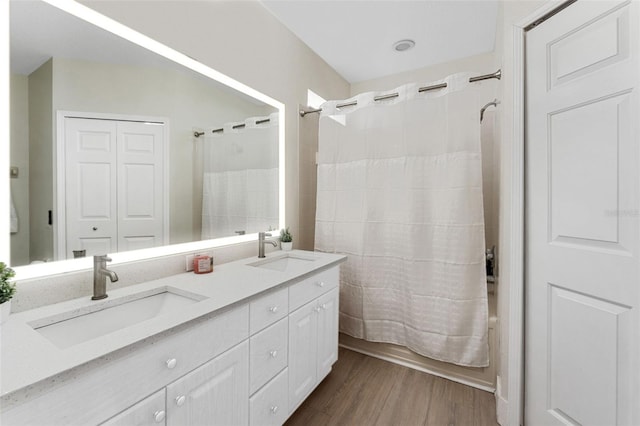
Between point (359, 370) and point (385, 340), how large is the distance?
30cm

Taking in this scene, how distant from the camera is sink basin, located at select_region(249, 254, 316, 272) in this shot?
189 cm

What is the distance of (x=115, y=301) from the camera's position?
1095 mm

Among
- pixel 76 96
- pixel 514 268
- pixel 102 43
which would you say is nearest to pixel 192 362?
pixel 76 96

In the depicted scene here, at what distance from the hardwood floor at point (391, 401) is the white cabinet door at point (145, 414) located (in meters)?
0.97

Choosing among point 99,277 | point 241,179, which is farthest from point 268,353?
point 241,179

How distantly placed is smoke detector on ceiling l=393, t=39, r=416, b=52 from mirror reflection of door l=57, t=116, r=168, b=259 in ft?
6.60

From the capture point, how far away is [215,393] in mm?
1037

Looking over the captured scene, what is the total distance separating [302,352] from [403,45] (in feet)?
8.28

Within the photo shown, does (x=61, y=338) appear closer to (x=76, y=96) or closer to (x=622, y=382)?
(x=76, y=96)

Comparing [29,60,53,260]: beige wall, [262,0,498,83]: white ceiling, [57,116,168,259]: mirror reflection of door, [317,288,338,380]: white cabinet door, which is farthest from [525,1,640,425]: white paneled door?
[29,60,53,260]: beige wall

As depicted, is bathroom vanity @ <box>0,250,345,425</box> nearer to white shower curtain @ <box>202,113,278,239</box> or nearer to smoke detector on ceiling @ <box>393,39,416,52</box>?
white shower curtain @ <box>202,113,278,239</box>

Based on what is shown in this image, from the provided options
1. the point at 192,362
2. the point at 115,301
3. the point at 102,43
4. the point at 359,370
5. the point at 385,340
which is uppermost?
the point at 102,43

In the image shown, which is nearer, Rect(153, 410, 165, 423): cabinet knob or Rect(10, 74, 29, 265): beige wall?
Rect(153, 410, 165, 423): cabinet knob

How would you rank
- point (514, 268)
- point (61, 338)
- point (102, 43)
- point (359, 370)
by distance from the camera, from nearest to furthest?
1. point (61, 338)
2. point (102, 43)
3. point (514, 268)
4. point (359, 370)
